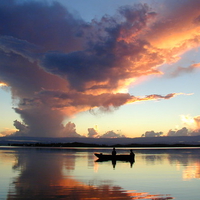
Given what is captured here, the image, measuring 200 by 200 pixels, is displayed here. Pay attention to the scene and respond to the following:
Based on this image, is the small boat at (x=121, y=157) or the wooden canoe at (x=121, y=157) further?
the wooden canoe at (x=121, y=157)

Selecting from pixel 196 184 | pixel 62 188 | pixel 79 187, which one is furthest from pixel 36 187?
pixel 196 184

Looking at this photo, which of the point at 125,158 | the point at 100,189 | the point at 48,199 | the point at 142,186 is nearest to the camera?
the point at 48,199

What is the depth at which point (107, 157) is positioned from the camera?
56625mm

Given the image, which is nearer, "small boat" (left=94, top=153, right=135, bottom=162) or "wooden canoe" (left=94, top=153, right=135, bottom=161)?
"small boat" (left=94, top=153, right=135, bottom=162)

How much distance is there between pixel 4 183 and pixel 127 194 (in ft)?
38.8

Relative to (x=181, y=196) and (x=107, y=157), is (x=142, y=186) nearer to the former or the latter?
(x=181, y=196)

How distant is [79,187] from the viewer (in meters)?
22.5

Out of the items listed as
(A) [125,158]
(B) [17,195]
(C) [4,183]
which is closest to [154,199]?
(B) [17,195]

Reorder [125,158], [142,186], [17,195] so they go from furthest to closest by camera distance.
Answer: [125,158]
[142,186]
[17,195]

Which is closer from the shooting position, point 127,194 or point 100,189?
point 127,194

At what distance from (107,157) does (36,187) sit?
3550 centimetres

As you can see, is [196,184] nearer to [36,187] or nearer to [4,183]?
[36,187]

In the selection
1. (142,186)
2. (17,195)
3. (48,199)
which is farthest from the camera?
(142,186)

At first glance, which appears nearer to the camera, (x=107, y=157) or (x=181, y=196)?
(x=181, y=196)
